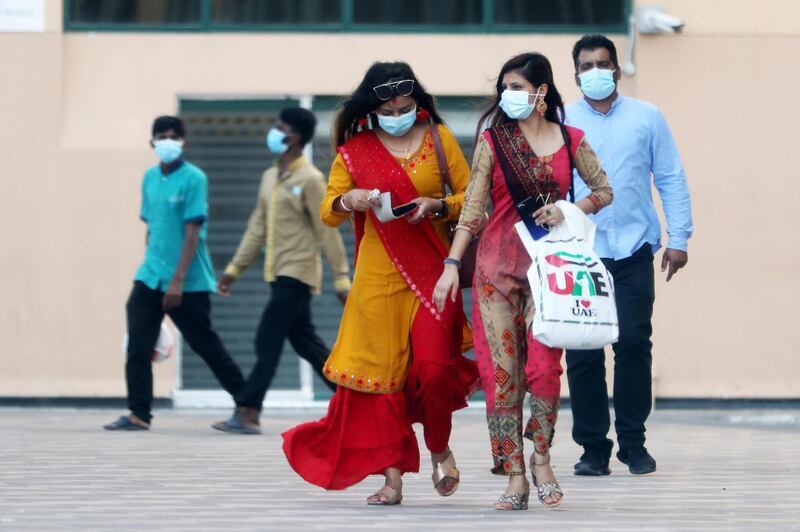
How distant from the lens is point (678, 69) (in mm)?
14969

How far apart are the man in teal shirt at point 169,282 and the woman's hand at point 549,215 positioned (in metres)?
4.98

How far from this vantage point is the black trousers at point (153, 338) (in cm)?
1231

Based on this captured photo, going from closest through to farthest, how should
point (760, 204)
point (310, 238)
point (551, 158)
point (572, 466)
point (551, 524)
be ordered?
point (551, 524), point (551, 158), point (572, 466), point (310, 238), point (760, 204)

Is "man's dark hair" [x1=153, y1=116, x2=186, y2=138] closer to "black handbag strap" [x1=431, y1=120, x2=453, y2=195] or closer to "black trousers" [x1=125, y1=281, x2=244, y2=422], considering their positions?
"black trousers" [x1=125, y1=281, x2=244, y2=422]

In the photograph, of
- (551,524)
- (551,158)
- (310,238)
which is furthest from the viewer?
(310,238)

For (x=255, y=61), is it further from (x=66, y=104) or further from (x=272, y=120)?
(x=66, y=104)

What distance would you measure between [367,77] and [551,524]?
2085 millimetres

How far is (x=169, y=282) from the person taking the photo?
40.2 ft

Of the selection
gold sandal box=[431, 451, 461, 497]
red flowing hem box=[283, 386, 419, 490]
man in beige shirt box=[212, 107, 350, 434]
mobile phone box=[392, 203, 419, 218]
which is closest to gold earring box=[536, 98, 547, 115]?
mobile phone box=[392, 203, 419, 218]

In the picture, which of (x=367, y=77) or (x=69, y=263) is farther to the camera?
(x=69, y=263)

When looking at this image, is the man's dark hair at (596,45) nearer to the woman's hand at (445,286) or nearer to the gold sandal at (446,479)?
the woman's hand at (445,286)

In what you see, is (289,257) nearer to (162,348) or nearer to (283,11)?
(162,348)

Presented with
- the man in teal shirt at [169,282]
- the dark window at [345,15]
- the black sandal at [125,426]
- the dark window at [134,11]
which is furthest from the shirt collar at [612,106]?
the dark window at [134,11]

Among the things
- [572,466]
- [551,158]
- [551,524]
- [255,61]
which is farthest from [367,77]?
[255,61]
